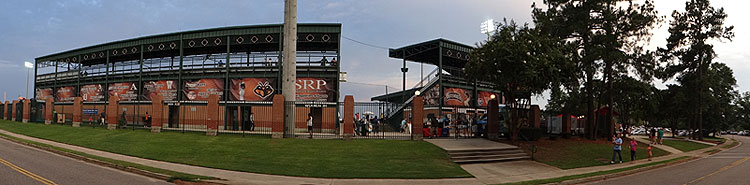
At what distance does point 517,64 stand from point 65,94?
5204cm

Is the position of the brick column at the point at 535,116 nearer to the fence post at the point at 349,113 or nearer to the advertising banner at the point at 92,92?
the fence post at the point at 349,113

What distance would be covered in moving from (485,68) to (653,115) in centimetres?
5023

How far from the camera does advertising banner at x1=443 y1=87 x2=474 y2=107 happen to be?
136ft

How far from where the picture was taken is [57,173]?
1320cm

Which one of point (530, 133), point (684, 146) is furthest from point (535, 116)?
point (684, 146)

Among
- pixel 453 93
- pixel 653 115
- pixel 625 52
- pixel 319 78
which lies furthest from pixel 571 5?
pixel 653 115

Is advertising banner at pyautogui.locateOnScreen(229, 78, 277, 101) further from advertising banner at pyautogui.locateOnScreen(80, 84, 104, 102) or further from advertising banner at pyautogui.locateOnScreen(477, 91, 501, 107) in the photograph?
advertising banner at pyautogui.locateOnScreen(477, 91, 501, 107)

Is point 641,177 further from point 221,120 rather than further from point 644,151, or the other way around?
point 221,120

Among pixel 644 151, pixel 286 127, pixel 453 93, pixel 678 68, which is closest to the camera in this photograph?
pixel 286 127

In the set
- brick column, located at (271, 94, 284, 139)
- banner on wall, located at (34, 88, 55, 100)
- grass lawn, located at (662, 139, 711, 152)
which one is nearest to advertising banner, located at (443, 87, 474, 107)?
grass lawn, located at (662, 139, 711, 152)

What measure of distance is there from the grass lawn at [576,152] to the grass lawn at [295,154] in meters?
6.26

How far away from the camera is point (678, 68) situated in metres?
46.8

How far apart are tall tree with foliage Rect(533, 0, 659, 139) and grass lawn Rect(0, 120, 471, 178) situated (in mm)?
14930

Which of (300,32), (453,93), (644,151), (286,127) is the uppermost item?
(300,32)
